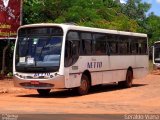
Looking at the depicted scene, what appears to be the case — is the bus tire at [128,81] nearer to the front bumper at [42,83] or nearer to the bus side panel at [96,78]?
the bus side panel at [96,78]

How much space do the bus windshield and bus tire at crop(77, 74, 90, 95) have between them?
6.58 ft

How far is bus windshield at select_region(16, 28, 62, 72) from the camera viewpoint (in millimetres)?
18609

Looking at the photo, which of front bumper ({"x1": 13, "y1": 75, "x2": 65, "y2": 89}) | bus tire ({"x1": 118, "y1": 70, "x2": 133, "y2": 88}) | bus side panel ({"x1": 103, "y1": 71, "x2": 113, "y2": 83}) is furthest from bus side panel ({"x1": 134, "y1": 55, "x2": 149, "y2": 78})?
front bumper ({"x1": 13, "y1": 75, "x2": 65, "y2": 89})

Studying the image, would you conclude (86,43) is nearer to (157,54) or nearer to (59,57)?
(59,57)

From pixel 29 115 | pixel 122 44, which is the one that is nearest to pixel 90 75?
pixel 122 44

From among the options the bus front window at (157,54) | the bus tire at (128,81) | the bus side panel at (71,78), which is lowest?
the bus tire at (128,81)

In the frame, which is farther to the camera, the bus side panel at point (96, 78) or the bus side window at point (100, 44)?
the bus side window at point (100, 44)

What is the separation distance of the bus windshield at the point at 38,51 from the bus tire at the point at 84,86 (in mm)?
2005

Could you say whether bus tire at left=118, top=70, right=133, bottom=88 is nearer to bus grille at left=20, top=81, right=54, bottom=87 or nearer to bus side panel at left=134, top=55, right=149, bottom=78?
bus side panel at left=134, top=55, right=149, bottom=78

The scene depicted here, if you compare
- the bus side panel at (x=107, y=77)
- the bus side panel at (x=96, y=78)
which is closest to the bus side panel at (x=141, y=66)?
the bus side panel at (x=107, y=77)

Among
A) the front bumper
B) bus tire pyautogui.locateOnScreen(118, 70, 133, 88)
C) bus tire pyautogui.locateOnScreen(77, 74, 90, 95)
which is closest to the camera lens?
the front bumper

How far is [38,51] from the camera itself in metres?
18.8

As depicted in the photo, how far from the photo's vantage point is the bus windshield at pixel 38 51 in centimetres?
1861

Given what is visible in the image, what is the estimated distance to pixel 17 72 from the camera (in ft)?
62.9
